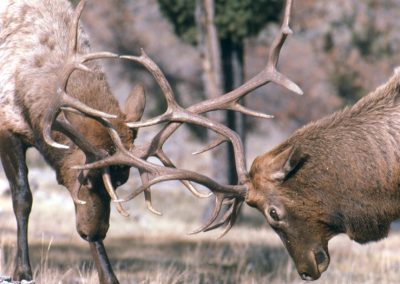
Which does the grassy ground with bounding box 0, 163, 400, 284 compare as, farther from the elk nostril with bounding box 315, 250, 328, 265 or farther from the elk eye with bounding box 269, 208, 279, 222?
the elk nostril with bounding box 315, 250, 328, 265

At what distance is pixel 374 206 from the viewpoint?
7426mm

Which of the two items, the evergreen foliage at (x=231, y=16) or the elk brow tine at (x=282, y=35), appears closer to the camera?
the elk brow tine at (x=282, y=35)

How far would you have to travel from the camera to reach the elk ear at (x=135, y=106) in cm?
844

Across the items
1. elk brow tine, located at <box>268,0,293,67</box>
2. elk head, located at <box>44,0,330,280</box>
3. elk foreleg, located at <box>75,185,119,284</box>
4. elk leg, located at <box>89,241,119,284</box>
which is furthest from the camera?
elk leg, located at <box>89,241,119,284</box>

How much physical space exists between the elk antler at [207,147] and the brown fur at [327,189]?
0.15 meters

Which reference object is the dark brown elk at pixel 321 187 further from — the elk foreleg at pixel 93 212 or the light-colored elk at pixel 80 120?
the elk foreleg at pixel 93 212

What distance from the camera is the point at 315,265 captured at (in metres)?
7.38

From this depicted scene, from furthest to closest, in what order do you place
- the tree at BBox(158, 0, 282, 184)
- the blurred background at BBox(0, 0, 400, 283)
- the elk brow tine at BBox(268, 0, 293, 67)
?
the tree at BBox(158, 0, 282, 184) → the blurred background at BBox(0, 0, 400, 283) → the elk brow tine at BBox(268, 0, 293, 67)

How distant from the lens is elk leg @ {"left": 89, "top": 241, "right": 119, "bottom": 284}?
8797mm

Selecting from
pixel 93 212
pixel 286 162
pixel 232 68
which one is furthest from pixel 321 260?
pixel 232 68

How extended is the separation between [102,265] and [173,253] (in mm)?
3868

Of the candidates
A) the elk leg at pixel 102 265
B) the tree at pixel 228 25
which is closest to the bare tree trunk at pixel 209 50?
the tree at pixel 228 25

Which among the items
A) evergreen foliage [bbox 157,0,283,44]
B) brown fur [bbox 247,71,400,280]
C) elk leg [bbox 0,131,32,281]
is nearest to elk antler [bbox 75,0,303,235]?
brown fur [bbox 247,71,400,280]

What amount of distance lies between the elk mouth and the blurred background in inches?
51.8
